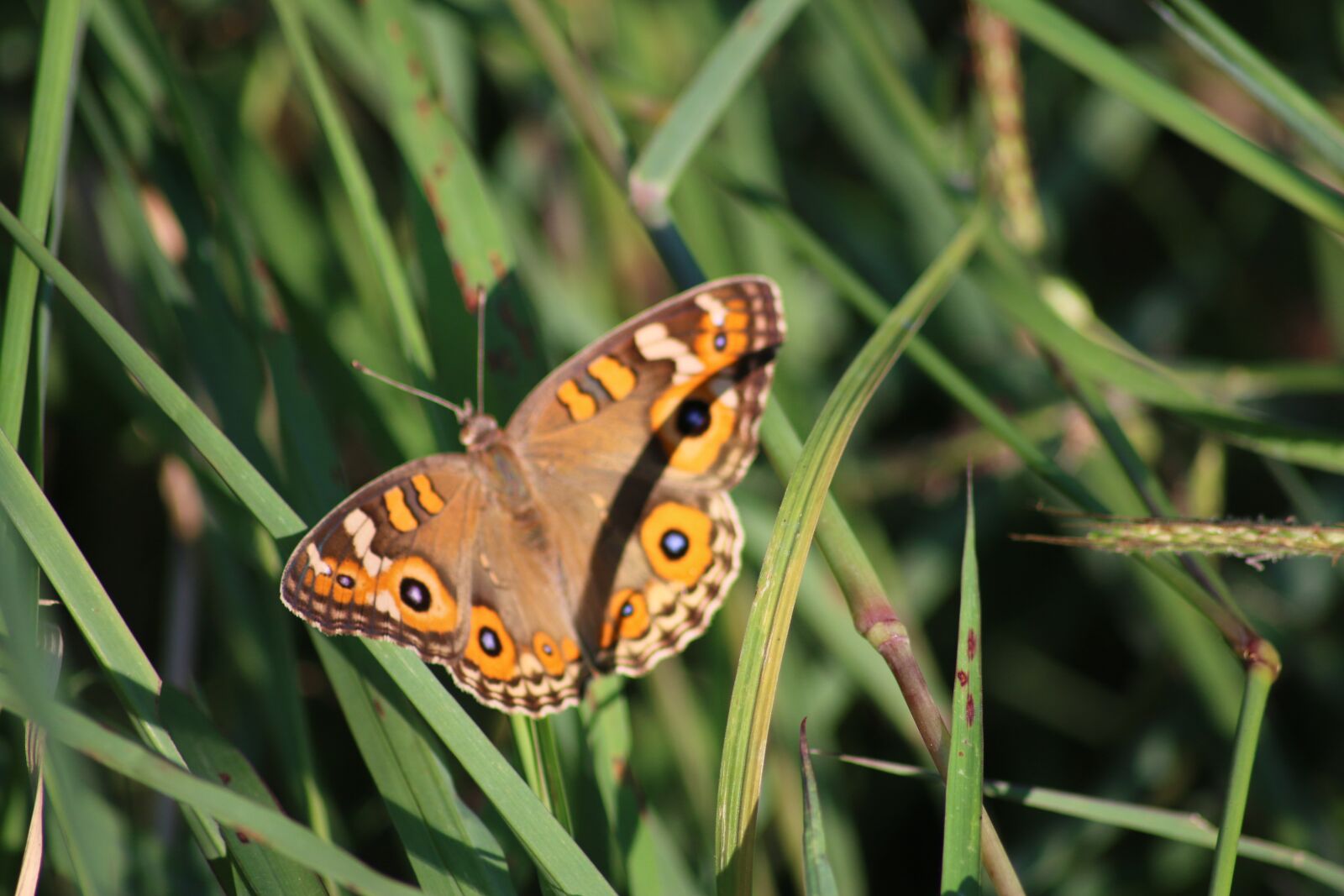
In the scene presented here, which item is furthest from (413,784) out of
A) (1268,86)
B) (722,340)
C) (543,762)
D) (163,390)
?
(1268,86)

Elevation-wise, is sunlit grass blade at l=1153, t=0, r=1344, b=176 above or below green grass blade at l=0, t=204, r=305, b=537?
above

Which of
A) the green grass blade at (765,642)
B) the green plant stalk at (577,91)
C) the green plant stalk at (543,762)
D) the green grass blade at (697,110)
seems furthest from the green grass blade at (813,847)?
the green plant stalk at (577,91)

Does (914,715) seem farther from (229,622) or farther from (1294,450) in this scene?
(229,622)

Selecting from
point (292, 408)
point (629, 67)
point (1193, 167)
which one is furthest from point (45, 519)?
point (1193, 167)

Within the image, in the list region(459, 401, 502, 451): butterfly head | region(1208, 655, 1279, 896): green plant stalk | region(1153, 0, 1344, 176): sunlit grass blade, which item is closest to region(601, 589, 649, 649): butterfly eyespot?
region(459, 401, 502, 451): butterfly head

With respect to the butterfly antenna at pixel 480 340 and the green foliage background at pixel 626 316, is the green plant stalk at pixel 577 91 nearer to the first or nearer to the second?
the green foliage background at pixel 626 316

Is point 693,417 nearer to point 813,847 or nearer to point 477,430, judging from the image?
point 477,430

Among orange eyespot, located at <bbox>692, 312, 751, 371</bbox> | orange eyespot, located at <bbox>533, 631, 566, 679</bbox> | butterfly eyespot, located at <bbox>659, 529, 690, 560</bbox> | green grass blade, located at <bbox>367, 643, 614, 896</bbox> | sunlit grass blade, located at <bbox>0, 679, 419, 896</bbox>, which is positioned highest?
orange eyespot, located at <bbox>692, 312, 751, 371</bbox>

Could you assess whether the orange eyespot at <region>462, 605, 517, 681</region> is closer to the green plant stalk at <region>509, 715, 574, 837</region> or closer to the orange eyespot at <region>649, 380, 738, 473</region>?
the green plant stalk at <region>509, 715, 574, 837</region>
